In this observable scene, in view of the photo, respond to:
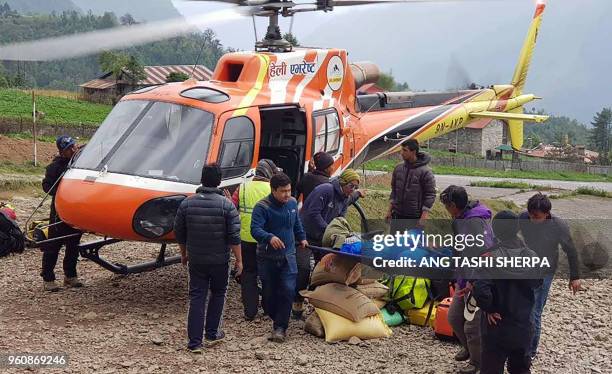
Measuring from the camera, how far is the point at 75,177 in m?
6.62

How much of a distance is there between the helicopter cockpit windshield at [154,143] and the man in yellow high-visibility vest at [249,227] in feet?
1.93

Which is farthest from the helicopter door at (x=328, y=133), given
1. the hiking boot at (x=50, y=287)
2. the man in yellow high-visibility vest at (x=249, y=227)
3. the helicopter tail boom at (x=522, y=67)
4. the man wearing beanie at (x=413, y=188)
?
the helicopter tail boom at (x=522, y=67)

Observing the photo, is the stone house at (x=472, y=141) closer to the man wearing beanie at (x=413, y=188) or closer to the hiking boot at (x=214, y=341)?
the man wearing beanie at (x=413, y=188)

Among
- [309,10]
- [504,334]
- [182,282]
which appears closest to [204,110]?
[182,282]

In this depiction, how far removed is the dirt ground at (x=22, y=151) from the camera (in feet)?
55.8

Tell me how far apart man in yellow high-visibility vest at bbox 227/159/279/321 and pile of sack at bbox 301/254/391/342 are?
0.48 meters

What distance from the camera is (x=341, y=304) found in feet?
20.0

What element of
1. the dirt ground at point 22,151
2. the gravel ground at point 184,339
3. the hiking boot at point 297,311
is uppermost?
the dirt ground at point 22,151

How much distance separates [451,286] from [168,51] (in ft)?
318

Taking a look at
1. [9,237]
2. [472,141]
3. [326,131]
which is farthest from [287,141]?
[472,141]

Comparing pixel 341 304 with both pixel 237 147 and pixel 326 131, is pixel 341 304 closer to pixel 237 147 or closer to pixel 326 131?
pixel 237 147

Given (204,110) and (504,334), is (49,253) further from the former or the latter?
(504,334)

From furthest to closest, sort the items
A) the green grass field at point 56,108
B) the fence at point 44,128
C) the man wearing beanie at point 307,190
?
the green grass field at point 56,108 → the fence at point 44,128 → the man wearing beanie at point 307,190

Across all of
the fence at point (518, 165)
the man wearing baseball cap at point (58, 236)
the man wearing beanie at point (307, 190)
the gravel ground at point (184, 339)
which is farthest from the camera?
the fence at point (518, 165)
